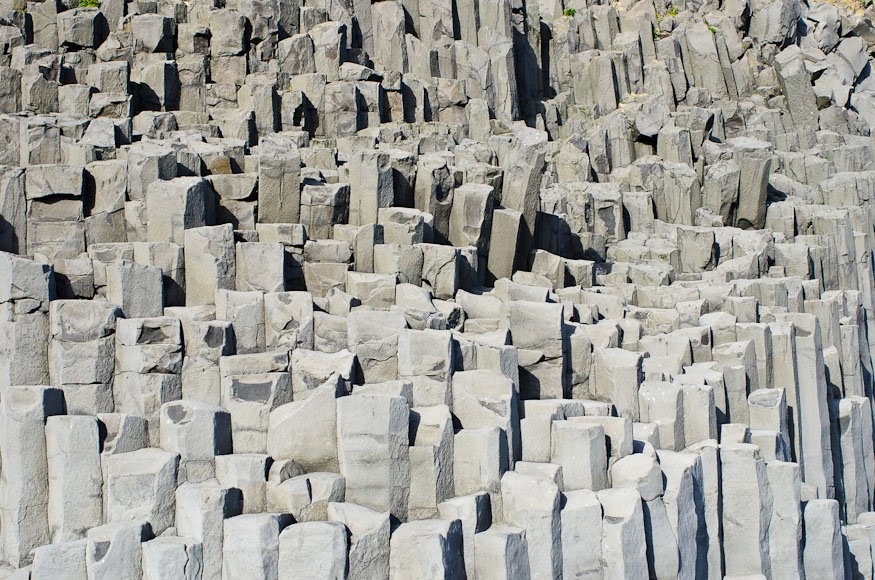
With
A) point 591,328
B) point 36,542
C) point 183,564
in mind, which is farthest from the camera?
point 591,328

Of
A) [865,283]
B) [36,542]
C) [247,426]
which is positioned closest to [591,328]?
[247,426]

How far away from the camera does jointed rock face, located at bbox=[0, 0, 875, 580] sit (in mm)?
9695

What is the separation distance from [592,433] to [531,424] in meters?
0.72

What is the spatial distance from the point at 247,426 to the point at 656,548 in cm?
456

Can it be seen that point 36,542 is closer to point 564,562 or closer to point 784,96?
point 564,562

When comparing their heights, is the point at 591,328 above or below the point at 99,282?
below

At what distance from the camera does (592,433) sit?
10500 millimetres

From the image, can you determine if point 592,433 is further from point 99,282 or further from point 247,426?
point 99,282

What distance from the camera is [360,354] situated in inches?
439

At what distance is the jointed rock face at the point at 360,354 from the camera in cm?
970

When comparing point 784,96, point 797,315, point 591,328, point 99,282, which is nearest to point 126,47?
point 99,282

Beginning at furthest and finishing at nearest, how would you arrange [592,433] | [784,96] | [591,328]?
1. [784,96]
2. [591,328]
3. [592,433]

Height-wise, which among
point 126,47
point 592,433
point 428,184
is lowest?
point 592,433

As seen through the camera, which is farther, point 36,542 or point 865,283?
point 865,283
